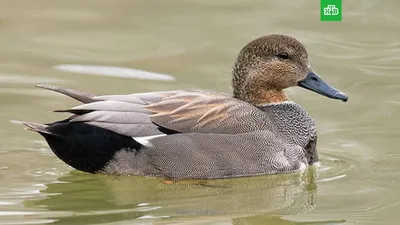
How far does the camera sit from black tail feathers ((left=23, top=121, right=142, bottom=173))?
7887 mm

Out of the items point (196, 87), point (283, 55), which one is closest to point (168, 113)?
point (283, 55)

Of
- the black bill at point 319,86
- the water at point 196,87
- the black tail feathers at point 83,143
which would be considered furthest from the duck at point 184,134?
the black bill at point 319,86

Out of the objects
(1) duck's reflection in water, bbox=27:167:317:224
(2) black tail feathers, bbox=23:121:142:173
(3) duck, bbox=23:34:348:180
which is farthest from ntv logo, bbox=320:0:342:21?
(2) black tail feathers, bbox=23:121:142:173

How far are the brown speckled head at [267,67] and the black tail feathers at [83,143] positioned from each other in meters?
1.18

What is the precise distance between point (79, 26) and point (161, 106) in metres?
4.14

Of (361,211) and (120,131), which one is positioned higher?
(120,131)

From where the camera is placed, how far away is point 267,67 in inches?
343

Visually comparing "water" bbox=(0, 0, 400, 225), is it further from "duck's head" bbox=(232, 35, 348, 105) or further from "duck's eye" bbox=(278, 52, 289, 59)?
"duck's eye" bbox=(278, 52, 289, 59)

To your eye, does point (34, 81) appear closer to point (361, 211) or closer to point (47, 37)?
point (47, 37)

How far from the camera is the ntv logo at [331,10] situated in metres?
12.4

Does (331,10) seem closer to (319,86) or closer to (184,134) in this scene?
(319,86)

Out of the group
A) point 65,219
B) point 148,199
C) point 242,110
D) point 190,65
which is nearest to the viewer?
point 65,219

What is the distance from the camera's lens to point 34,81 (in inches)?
402

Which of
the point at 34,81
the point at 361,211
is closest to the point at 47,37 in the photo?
the point at 34,81
